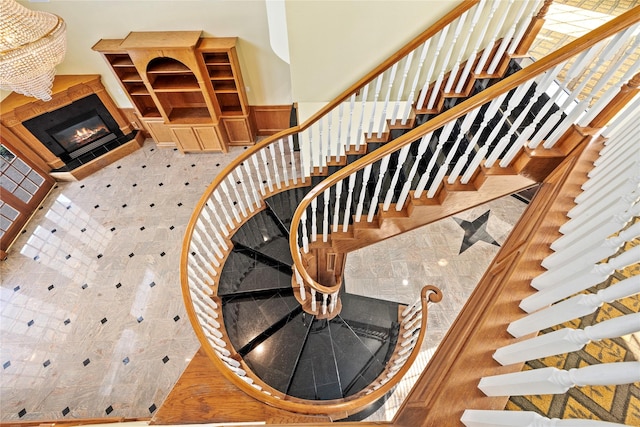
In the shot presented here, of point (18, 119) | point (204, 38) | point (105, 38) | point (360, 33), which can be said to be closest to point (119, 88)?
point (105, 38)

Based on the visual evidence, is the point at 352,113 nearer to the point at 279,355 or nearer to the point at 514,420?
the point at 279,355

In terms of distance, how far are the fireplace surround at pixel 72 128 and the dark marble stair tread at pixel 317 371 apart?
16.5 ft

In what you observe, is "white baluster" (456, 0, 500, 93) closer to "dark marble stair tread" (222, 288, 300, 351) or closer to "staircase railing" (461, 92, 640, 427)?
"staircase railing" (461, 92, 640, 427)

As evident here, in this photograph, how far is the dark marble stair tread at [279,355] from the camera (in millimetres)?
2533

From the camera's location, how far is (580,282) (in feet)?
3.05

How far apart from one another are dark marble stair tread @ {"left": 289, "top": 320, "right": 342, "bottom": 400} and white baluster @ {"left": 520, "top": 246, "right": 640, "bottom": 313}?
200 cm

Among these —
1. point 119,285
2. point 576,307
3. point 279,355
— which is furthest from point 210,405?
point 119,285

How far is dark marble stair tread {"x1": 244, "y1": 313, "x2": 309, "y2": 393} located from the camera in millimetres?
2533

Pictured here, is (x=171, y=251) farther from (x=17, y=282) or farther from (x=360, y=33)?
(x=360, y=33)

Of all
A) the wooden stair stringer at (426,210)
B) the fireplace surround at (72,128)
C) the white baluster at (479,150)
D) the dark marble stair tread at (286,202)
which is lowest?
the wooden stair stringer at (426,210)

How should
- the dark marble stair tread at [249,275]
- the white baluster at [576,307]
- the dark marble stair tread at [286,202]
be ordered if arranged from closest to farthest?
1. the white baluster at [576,307]
2. the dark marble stair tread at [249,275]
3. the dark marble stair tread at [286,202]

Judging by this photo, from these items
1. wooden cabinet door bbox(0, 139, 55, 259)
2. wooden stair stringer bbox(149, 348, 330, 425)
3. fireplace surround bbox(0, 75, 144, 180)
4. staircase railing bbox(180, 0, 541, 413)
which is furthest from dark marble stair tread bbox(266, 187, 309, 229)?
wooden cabinet door bbox(0, 139, 55, 259)

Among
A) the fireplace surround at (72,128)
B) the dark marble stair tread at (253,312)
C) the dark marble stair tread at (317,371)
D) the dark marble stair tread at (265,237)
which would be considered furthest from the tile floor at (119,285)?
the dark marble stair tread at (265,237)

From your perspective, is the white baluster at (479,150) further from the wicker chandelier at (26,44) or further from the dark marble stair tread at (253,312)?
the wicker chandelier at (26,44)
